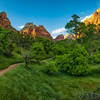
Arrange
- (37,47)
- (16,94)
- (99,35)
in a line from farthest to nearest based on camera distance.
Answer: (99,35), (37,47), (16,94)

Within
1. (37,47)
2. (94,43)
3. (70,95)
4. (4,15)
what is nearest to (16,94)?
(70,95)

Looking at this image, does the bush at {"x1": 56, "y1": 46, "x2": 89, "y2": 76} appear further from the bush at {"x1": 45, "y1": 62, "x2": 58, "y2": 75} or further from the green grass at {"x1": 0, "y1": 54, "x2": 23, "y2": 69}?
the green grass at {"x1": 0, "y1": 54, "x2": 23, "y2": 69}

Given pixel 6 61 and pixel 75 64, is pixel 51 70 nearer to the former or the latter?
pixel 75 64

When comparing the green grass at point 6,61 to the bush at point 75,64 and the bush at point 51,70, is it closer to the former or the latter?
the bush at point 51,70

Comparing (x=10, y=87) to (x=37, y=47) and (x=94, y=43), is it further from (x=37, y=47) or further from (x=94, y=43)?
(x=94, y=43)

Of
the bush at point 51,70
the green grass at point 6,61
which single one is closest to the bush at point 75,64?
the bush at point 51,70

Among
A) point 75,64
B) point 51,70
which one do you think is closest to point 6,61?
point 51,70

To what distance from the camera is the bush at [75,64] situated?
68.2 feet

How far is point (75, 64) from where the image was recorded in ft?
71.7

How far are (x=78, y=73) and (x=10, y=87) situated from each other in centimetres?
1460

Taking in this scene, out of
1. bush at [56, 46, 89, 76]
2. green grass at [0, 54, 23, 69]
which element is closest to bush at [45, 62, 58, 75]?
bush at [56, 46, 89, 76]

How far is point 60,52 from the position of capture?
39.4m

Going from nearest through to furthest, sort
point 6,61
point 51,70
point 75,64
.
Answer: point 51,70 → point 75,64 → point 6,61

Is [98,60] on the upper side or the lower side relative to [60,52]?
lower
